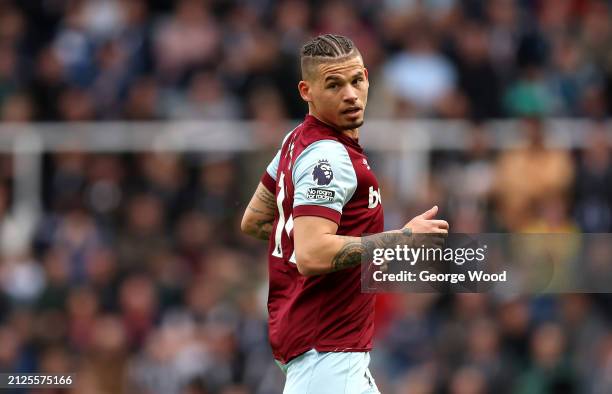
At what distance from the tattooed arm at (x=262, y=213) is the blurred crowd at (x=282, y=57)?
6640 millimetres

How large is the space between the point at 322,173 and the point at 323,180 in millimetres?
36

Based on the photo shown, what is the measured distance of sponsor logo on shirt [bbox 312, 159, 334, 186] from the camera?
19.0ft

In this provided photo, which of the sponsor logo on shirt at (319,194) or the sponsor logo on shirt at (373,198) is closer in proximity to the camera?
the sponsor logo on shirt at (319,194)

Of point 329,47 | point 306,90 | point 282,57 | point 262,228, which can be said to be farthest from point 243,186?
point 329,47

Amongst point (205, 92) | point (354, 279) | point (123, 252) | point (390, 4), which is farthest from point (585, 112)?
point (354, 279)

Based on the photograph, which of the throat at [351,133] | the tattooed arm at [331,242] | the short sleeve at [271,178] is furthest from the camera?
the short sleeve at [271,178]

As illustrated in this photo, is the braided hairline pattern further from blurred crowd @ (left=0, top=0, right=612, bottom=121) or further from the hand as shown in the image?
blurred crowd @ (left=0, top=0, right=612, bottom=121)

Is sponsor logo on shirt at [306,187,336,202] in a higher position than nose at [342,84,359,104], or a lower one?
lower

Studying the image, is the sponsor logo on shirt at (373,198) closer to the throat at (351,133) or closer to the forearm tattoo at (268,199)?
the throat at (351,133)

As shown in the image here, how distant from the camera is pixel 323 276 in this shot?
6.06 metres

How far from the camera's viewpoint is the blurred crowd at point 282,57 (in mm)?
13570

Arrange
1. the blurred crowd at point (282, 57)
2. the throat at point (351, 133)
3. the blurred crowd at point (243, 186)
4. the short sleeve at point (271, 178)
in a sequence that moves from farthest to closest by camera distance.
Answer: the blurred crowd at point (282, 57) → the blurred crowd at point (243, 186) → the short sleeve at point (271, 178) → the throat at point (351, 133)

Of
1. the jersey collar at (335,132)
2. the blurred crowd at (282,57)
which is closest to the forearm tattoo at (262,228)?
the jersey collar at (335,132)

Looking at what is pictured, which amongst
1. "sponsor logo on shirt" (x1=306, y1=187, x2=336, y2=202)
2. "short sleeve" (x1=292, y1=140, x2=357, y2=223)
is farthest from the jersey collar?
"sponsor logo on shirt" (x1=306, y1=187, x2=336, y2=202)
